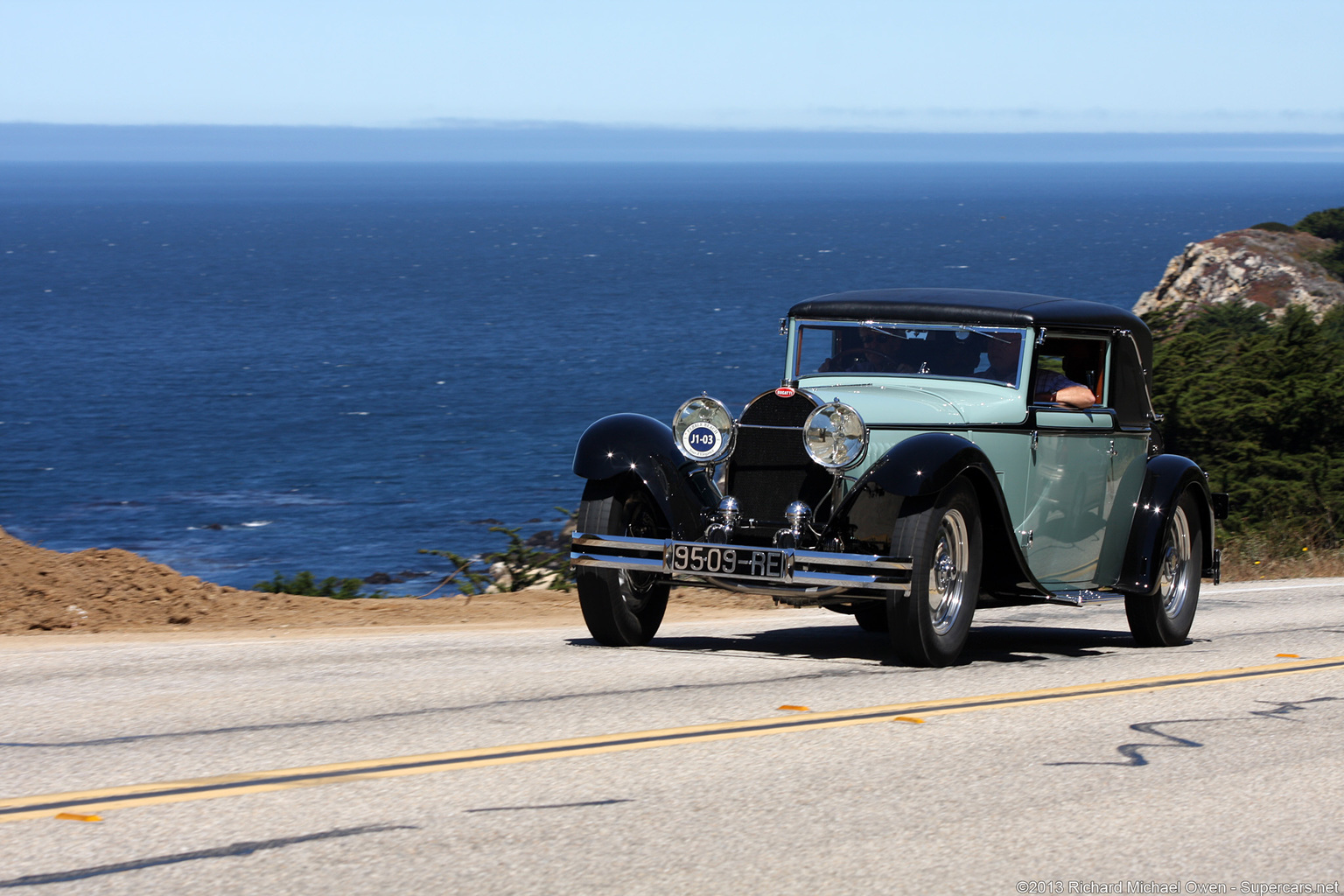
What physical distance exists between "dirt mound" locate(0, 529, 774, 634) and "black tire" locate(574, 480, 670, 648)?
245 cm

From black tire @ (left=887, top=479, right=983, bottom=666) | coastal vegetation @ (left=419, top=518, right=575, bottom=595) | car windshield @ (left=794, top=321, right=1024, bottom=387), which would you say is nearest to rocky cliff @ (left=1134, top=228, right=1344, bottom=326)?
coastal vegetation @ (left=419, top=518, right=575, bottom=595)

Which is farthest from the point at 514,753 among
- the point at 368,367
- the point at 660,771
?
the point at 368,367

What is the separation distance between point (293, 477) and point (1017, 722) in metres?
35.9

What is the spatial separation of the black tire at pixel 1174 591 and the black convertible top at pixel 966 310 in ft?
4.33

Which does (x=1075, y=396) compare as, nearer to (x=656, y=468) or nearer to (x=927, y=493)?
(x=927, y=493)

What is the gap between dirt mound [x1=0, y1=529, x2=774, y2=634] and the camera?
1082 cm

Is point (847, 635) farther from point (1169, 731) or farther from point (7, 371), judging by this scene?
point (7, 371)

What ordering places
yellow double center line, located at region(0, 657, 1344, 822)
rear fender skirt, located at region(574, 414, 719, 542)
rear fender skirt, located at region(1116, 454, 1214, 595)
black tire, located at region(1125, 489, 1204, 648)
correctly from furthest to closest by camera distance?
black tire, located at region(1125, 489, 1204, 648), rear fender skirt, located at region(1116, 454, 1214, 595), rear fender skirt, located at region(574, 414, 719, 542), yellow double center line, located at region(0, 657, 1344, 822)

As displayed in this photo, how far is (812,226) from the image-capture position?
7052 inches

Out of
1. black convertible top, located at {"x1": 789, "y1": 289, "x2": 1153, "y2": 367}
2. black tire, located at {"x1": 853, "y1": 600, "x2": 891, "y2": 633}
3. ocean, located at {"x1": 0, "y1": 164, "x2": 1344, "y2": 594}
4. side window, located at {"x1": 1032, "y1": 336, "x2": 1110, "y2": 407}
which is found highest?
black convertible top, located at {"x1": 789, "y1": 289, "x2": 1153, "y2": 367}

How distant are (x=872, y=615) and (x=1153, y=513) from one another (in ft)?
6.30

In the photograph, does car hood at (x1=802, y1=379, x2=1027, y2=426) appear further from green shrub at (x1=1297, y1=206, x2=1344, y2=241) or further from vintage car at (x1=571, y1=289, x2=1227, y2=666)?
green shrub at (x1=1297, y1=206, x2=1344, y2=241)

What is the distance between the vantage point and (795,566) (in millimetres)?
→ 7602

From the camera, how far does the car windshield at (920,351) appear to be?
894 centimetres
